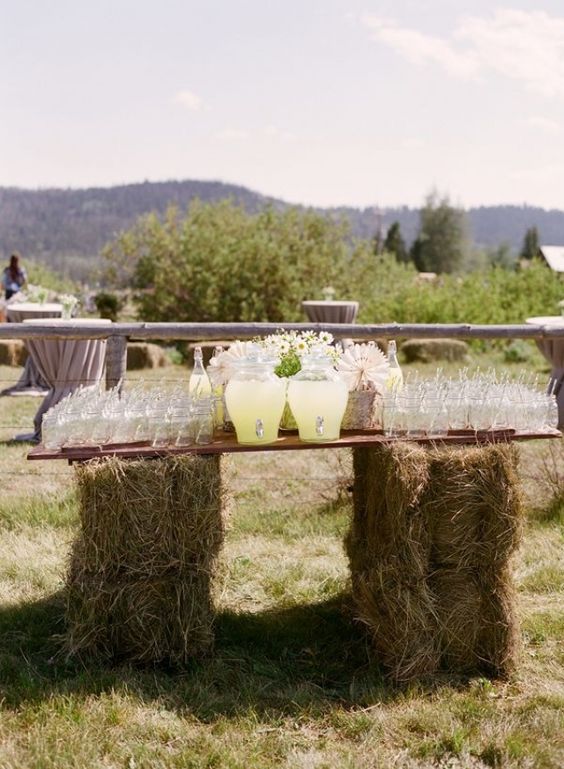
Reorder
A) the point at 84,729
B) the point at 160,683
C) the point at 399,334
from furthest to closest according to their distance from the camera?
the point at 399,334 → the point at 160,683 → the point at 84,729

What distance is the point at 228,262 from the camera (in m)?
13.4

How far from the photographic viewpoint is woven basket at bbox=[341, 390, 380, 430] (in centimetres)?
313

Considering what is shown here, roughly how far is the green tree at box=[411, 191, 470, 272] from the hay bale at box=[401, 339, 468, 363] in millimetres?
54348

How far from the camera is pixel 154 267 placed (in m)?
14.0

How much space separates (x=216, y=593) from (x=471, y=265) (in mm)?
70509

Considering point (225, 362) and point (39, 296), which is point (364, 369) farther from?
point (39, 296)

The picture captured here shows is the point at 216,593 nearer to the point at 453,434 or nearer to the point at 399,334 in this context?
the point at 453,434

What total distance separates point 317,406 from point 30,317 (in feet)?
21.6

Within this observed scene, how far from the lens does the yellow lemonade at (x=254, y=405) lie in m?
2.92

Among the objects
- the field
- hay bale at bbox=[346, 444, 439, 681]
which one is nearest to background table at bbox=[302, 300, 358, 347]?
the field

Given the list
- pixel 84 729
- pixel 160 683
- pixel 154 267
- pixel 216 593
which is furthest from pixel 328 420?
pixel 154 267

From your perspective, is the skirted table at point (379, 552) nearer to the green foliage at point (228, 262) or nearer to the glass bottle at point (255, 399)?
the glass bottle at point (255, 399)

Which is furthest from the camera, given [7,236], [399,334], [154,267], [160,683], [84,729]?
[7,236]

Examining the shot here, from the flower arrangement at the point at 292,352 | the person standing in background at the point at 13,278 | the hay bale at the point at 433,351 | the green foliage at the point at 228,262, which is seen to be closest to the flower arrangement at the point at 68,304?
the flower arrangement at the point at 292,352
